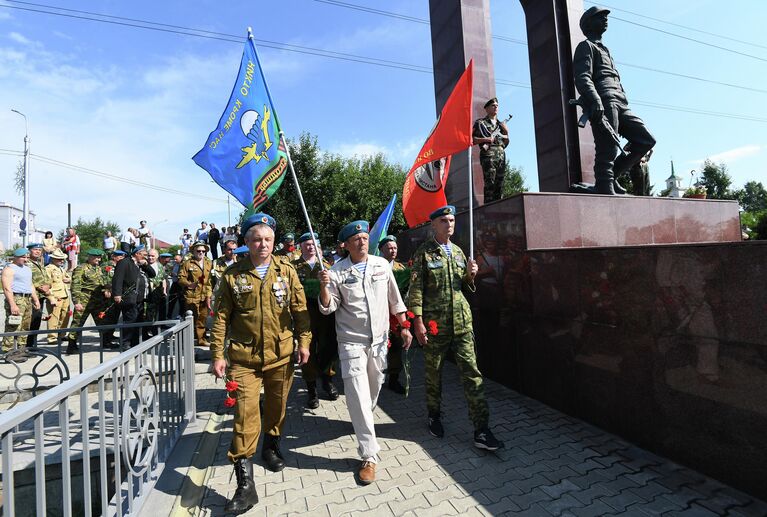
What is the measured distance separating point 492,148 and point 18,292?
847 centimetres

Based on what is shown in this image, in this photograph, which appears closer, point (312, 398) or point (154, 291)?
point (312, 398)

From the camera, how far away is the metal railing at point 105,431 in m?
1.64

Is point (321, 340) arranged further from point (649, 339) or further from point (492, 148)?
point (492, 148)

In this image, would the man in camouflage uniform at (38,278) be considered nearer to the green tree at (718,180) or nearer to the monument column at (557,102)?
the monument column at (557,102)

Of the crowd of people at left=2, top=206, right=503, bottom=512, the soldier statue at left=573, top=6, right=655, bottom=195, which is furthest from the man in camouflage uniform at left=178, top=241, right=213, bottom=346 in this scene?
the soldier statue at left=573, top=6, right=655, bottom=195

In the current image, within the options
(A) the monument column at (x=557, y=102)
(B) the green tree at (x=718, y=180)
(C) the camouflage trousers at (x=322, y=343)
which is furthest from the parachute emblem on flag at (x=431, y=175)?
(B) the green tree at (x=718, y=180)

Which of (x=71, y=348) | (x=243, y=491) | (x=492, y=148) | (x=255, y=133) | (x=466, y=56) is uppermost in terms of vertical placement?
(x=466, y=56)

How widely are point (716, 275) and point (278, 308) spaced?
10.3 feet

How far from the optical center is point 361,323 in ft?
11.3

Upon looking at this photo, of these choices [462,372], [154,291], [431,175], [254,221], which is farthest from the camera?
[154,291]

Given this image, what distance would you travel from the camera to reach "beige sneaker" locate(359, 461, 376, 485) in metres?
3.11

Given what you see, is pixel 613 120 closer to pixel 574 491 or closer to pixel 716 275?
pixel 716 275

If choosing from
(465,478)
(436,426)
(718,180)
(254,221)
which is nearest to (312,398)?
(436,426)

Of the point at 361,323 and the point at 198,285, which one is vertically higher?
the point at 198,285
